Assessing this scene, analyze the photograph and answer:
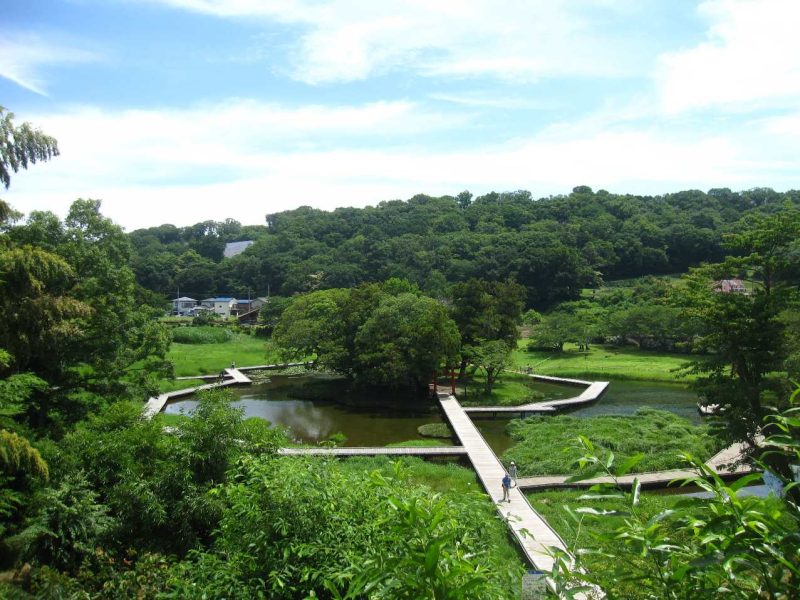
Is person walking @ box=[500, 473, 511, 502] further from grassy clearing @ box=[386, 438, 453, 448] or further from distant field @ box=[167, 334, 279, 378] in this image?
distant field @ box=[167, 334, 279, 378]

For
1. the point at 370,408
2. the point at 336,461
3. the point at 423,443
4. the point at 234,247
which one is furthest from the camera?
the point at 234,247

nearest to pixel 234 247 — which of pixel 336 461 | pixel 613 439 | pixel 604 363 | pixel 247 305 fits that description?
pixel 247 305

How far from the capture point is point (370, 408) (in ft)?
97.5

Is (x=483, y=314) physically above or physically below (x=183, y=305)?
above

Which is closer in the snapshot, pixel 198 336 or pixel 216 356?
pixel 216 356

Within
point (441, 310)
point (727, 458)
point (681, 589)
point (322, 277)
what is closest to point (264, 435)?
point (681, 589)

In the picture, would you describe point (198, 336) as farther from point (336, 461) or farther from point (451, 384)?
point (336, 461)

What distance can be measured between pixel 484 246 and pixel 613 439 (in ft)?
170

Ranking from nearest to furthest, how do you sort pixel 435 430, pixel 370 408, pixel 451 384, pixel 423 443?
pixel 423 443 → pixel 435 430 → pixel 370 408 → pixel 451 384

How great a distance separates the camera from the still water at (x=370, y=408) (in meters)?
25.3

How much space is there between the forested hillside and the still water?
1034 inches

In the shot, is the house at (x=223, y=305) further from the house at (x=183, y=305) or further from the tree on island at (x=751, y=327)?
the tree on island at (x=751, y=327)

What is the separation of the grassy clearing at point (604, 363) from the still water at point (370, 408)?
147 centimetres

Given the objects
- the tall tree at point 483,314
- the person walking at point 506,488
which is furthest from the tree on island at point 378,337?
the person walking at point 506,488
